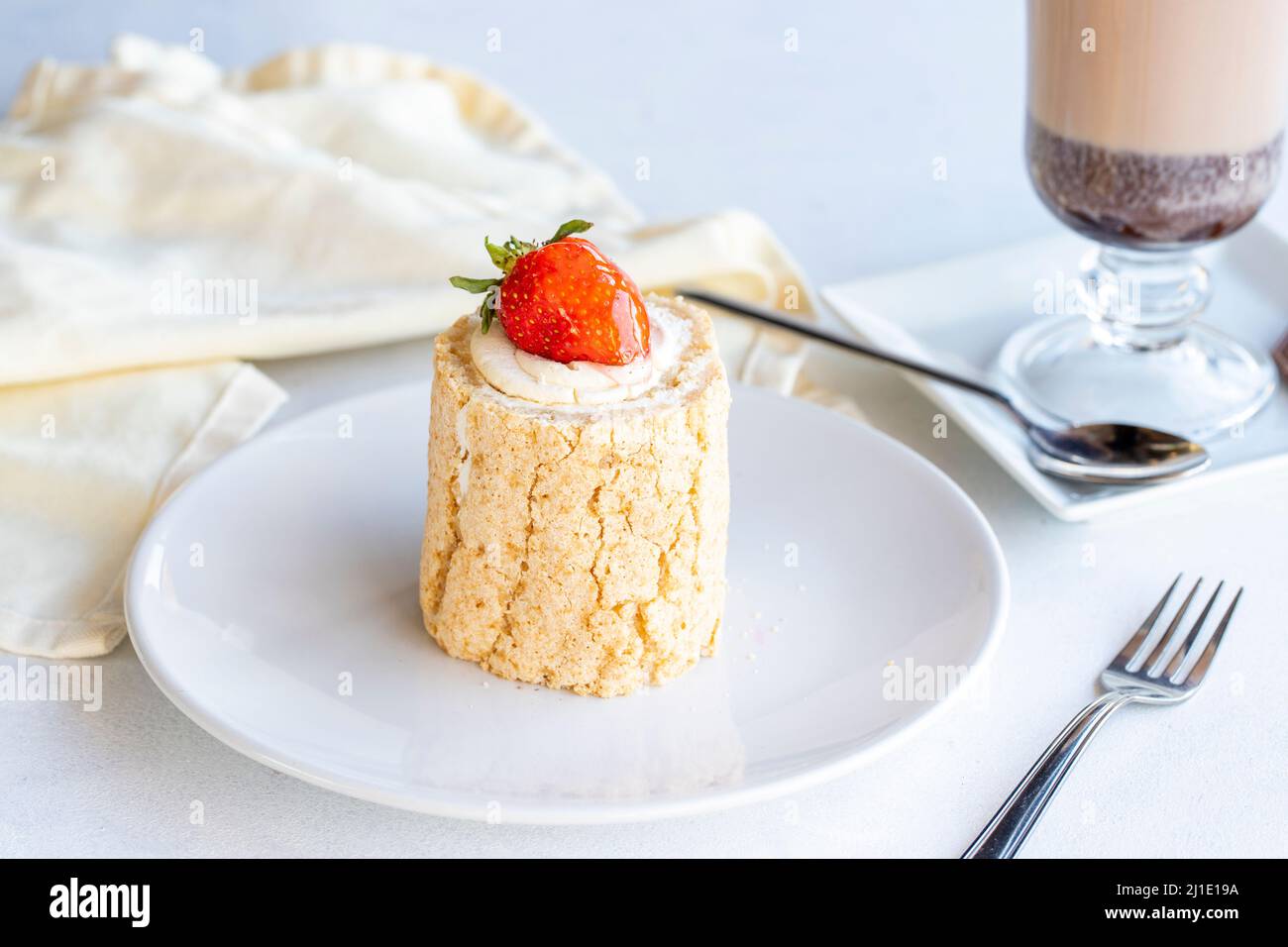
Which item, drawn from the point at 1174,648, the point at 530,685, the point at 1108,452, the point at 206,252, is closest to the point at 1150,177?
the point at 1108,452

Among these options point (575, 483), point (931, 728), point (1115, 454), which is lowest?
point (931, 728)

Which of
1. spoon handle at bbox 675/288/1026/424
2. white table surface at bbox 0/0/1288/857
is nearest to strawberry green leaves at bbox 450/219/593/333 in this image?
white table surface at bbox 0/0/1288/857

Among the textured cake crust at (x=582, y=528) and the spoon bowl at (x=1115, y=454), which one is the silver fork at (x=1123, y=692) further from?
the textured cake crust at (x=582, y=528)

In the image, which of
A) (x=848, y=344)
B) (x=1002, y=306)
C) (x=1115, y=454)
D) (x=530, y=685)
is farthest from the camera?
(x=1002, y=306)

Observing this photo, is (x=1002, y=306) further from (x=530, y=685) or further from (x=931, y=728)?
(x=530, y=685)

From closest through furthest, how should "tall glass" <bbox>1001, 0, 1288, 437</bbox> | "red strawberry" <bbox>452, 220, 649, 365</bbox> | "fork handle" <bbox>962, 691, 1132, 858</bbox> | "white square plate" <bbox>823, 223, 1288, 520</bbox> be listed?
"fork handle" <bbox>962, 691, 1132, 858</bbox>
"red strawberry" <bbox>452, 220, 649, 365</bbox>
"tall glass" <bbox>1001, 0, 1288, 437</bbox>
"white square plate" <bbox>823, 223, 1288, 520</bbox>

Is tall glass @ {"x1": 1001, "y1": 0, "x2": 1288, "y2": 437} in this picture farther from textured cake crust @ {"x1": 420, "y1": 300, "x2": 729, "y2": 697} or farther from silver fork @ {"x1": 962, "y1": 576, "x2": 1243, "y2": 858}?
textured cake crust @ {"x1": 420, "y1": 300, "x2": 729, "y2": 697}

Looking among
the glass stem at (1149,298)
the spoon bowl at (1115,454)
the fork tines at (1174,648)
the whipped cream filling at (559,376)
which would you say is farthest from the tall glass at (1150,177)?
the whipped cream filling at (559,376)
